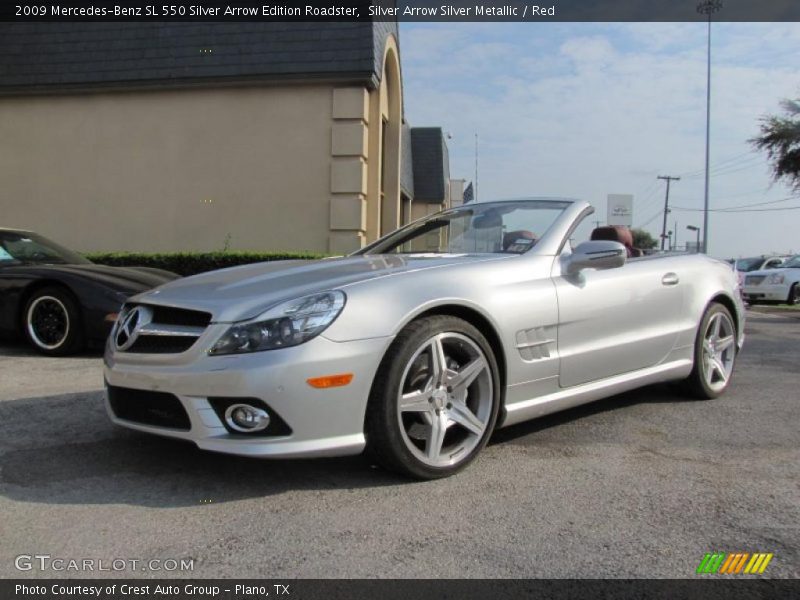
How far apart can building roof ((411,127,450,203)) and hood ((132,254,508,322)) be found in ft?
66.2

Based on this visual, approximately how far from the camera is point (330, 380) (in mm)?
2715

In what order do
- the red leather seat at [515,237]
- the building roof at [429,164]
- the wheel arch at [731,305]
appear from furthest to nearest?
the building roof at [429,164] < the wheel arch at [731,305] < the red leather seat at [515,237]

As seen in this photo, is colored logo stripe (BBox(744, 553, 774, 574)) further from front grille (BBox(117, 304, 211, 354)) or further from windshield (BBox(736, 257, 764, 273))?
windshield (BBox(736, 257, 764, 273))

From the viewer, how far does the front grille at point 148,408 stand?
2.81 metres

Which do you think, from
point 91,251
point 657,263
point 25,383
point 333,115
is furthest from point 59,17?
point 657,263

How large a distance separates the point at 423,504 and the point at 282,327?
0.93 metres

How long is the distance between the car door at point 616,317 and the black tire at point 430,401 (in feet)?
1.83

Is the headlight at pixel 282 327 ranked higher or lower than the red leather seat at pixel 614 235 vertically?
lower

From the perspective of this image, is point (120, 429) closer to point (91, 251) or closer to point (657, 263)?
point (657, 263)

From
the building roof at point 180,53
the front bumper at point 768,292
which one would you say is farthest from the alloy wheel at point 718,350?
the front bumper at point 768,292

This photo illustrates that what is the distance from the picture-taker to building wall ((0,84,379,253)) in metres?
11.0

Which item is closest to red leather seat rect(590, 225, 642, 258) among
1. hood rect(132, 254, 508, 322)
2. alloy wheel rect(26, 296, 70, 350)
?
hood rect(132, 254, 508, 322)

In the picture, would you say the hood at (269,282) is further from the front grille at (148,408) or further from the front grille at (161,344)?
the front grille at (148,408)

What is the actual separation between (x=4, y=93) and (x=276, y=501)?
11842 mm
